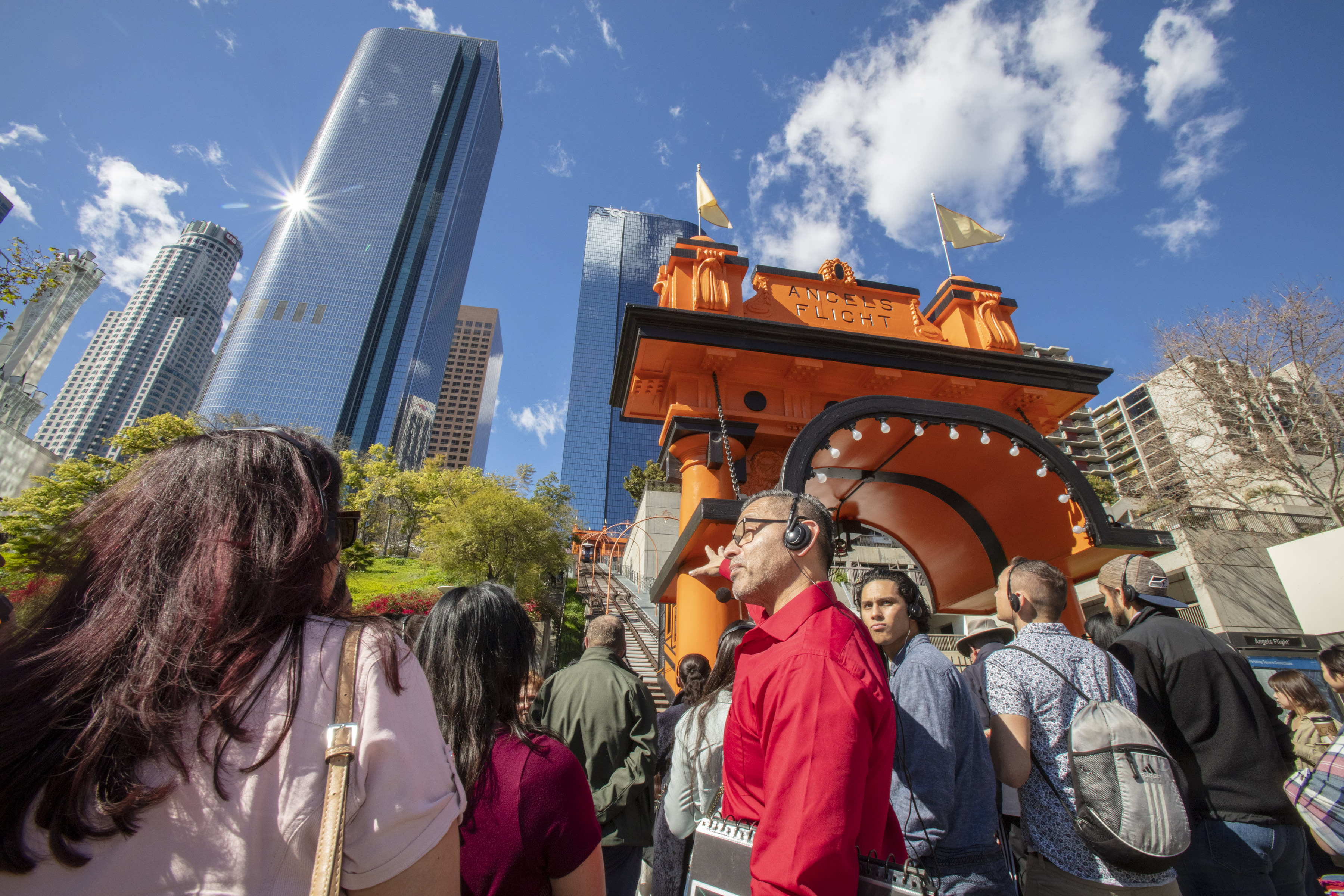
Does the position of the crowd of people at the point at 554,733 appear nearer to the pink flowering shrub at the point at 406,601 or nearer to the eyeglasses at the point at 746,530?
the eyeglasses at the point at 746,530

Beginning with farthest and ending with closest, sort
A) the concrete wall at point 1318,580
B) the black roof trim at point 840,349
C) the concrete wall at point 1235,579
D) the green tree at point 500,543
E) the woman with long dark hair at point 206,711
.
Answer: the green tree at point 500,543
the concrete wall at point 1235,579
the concrete wall at point 1318,580
the black roof trim at point 840,349
the woman with long dark hair at point 206,711

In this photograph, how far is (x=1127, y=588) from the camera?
11.1 feet

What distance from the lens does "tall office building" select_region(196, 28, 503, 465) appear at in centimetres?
8581

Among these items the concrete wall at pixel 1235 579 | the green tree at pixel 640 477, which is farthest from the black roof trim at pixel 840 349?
the green tree at pixel 640 477

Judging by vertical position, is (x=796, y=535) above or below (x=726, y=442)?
below

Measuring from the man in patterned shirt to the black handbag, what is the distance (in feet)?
3.24

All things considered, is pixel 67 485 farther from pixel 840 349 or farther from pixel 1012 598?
pixel 1012 598

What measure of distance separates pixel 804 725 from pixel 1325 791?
3.27 metres

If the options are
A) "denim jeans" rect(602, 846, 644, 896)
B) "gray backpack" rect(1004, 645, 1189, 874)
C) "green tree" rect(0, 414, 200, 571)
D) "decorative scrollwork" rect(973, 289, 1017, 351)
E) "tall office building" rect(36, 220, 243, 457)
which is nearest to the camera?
"gray backpack" rect(1004, 645, 1189, 874)

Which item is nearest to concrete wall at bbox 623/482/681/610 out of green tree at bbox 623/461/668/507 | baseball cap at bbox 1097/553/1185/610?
green tree at bbox 623/461/668/507

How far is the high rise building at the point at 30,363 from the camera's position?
73.1 feet

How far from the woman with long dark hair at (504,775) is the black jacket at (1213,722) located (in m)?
2.91

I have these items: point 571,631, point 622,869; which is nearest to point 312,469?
point 622,869

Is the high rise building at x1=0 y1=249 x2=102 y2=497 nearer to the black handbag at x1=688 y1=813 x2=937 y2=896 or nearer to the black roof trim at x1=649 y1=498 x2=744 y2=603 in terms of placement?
the black roof trim at x1=649 y1=498 x2=744 y2=603
